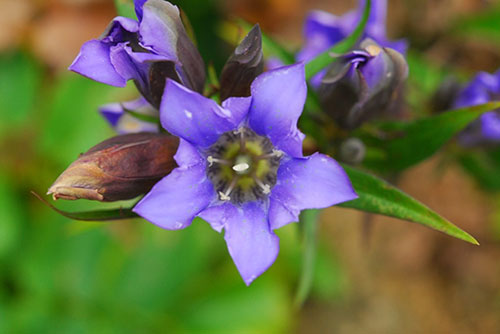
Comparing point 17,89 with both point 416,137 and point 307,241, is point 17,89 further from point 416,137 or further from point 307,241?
point 416,137

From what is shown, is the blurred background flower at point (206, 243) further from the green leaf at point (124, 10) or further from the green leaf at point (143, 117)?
the green leaf at point (124, 10)

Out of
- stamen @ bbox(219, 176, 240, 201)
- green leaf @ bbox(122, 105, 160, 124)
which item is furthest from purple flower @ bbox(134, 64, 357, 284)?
green leaf @ bbox(122, 105, 160, 124)

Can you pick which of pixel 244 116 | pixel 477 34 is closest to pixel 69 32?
A: pixel 477 34

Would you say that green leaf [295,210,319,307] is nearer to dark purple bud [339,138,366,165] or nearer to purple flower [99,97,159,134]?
dark purple bud [339,138,366,165]

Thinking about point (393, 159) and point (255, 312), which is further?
point (255, 312)

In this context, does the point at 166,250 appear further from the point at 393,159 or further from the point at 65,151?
the point at 393,159

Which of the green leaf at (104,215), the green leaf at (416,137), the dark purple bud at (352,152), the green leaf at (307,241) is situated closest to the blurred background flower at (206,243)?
the green leaf at (416,137)

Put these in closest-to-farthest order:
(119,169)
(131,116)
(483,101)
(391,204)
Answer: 1. (119,169)
2. (391,204)
3. (131,116)
4. (483,101)

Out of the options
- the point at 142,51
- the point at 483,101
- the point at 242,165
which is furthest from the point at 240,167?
the point at 483,101
